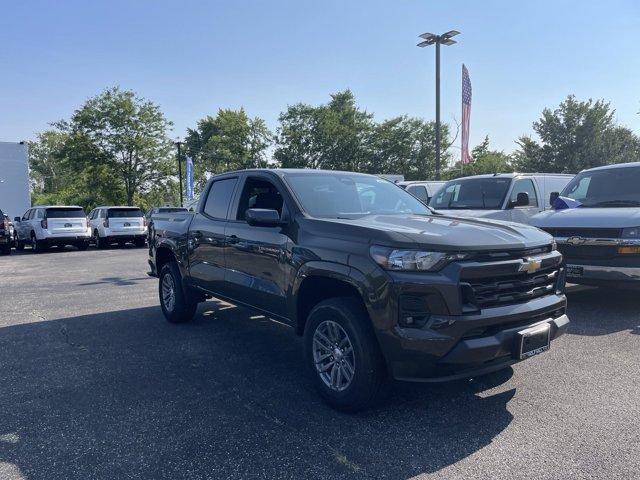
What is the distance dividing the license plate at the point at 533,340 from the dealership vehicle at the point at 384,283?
0.04ft

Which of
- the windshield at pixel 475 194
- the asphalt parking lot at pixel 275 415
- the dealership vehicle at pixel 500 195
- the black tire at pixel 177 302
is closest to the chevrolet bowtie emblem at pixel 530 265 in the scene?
the asphalt parking lot at pixel 275 415

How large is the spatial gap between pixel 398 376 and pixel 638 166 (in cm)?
647

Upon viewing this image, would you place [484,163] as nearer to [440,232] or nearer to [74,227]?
[74,227]

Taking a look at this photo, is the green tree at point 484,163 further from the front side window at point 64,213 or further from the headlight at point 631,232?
the headlight at point 631,232

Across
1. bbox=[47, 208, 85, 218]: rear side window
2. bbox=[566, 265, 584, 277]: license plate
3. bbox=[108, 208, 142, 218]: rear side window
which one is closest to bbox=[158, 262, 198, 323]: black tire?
bbox=[566, 265, 584, 277]: license plate

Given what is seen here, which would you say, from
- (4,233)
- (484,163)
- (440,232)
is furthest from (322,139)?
(440,232)

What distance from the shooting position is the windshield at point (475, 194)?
390 inches

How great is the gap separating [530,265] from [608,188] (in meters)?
5.06

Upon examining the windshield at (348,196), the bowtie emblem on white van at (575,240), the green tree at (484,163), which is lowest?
the bowtie emblem on white van at (575,240)

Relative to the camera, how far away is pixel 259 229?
4707 mm

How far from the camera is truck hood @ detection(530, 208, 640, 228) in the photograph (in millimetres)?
6238

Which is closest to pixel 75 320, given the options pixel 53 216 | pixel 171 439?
pixel 171 439

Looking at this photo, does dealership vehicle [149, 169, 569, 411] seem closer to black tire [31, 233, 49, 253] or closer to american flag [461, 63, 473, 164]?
american flag [461, 63, 473, 164]

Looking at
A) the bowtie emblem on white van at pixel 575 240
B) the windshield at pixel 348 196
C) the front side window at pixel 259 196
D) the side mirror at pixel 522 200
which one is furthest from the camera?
the side mirror at pixel 522 200
